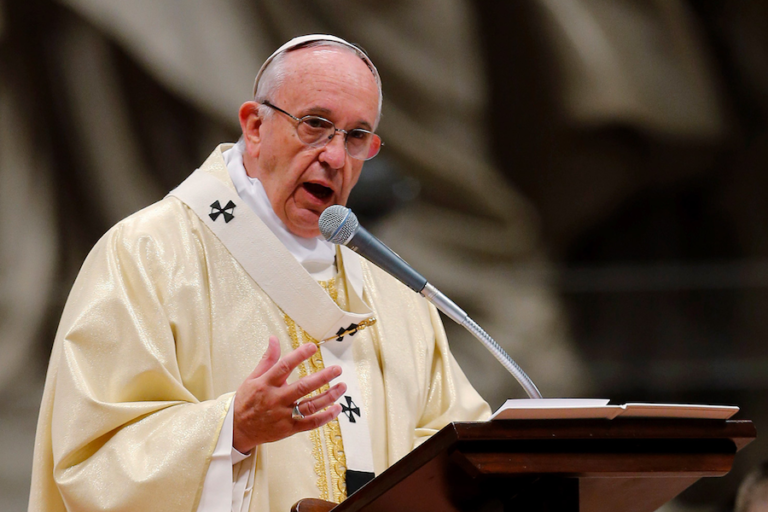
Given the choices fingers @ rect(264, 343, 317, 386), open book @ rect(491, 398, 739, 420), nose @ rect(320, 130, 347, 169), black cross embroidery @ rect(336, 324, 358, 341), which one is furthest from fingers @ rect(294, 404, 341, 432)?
nose @ rect(320, 130, 347, 169)

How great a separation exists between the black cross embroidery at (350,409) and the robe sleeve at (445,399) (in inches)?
10.7

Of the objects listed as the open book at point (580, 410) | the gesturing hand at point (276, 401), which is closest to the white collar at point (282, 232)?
the gesturing hand at point (276, 401)

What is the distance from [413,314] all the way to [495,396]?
68.2 inches

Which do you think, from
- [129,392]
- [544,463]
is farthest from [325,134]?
[544,463]

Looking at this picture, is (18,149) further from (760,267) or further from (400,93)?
(760,267)

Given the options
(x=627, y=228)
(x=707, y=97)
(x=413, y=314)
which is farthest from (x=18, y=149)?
(x=707, y=97)

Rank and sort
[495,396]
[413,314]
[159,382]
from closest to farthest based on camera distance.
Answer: [159,382] → [413,314] → [495,396]

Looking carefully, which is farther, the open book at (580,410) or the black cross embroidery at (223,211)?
the black cross embroidery at (223,211)

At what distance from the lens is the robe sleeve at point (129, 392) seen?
1945 millimetres

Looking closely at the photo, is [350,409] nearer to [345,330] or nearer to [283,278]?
[345,330]

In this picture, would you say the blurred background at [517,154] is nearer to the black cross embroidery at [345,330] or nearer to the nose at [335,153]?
the nose at [335,153]

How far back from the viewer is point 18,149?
→ 13.6 ft

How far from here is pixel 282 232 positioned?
2680 millimetres

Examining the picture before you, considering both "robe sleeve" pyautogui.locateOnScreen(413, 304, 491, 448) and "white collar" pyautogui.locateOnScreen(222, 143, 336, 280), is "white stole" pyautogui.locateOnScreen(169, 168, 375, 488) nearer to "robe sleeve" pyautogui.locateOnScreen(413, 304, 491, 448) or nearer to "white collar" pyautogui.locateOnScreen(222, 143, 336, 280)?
"white collar" pyautogui.locateOnScreen(222, 143, 336, 280)
